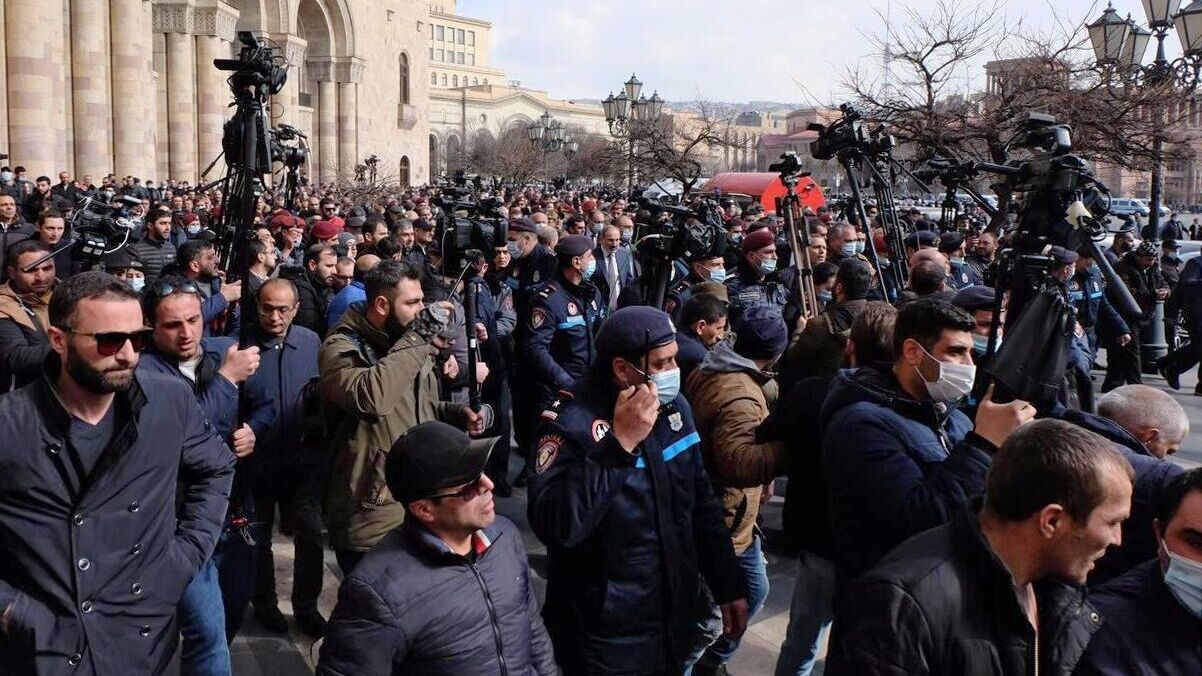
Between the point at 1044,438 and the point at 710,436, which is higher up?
the point at 1044,438

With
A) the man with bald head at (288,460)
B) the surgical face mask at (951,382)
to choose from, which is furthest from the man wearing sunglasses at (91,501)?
the surgical face mask at (951,382)

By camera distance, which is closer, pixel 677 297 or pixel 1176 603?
pixel 1176 603

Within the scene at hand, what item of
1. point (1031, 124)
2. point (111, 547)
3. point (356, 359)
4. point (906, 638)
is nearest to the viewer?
point (906, 638)

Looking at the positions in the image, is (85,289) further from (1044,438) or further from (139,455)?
(1044,438)

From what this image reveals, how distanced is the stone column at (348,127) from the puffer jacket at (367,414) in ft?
113

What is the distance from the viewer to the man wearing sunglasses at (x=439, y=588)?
2531mm

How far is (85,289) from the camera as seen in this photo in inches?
118

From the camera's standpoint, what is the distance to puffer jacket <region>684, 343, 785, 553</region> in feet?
12.5

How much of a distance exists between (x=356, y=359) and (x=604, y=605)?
1.76 metres

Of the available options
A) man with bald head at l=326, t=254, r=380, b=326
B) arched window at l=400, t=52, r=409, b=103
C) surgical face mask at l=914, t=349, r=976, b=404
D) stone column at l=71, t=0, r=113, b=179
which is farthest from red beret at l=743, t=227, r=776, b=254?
arched window at l=400, t=52, r=409, b=103

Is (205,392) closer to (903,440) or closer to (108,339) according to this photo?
(108,339)

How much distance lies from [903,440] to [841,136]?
4.06 meters

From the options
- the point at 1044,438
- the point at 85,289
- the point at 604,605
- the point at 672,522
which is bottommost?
the point at 604,605

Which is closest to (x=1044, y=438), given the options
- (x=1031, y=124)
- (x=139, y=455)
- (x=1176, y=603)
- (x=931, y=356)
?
(x=1176, y=603)
